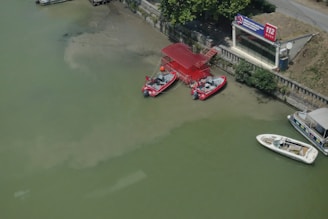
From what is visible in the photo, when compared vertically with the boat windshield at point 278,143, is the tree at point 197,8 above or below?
above

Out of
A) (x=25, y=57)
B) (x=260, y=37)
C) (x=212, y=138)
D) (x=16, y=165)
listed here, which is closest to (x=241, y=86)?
(x=260, y=37)

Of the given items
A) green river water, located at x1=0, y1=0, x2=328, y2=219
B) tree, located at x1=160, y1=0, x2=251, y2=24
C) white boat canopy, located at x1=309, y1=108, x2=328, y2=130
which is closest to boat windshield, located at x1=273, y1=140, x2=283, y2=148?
green river water, located at x1=0, y1=0, x2=328, y2=219

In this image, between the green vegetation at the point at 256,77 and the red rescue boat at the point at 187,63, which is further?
the red rescue boat at the point at 187,63

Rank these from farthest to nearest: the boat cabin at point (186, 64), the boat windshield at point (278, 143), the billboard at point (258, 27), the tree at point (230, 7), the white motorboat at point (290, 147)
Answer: the tree at point (230, 7), the boat cabin at point (186, 64), the billboard at point (258, 27), the boat windshield at point (278, 143), the white motorboat at point (290, 147)

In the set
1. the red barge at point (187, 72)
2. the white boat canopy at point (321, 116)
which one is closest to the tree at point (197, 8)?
the red barge at point (187, 72)

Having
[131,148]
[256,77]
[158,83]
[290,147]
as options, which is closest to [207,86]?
[256,77]

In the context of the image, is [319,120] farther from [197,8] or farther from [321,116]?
[197,8]

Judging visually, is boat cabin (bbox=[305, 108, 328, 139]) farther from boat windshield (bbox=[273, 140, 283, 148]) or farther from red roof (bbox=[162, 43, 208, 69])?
red roof (bbox=[162, 43, 208, 69])

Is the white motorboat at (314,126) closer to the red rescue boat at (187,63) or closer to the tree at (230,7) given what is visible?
the red rescue boat at (187,63)
